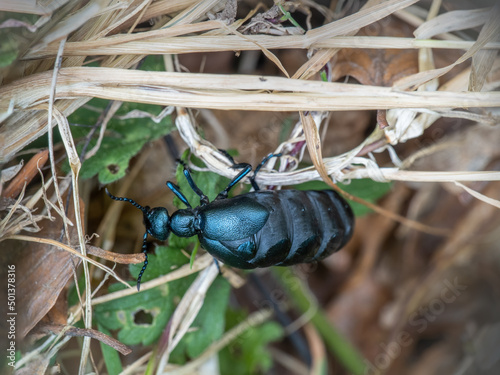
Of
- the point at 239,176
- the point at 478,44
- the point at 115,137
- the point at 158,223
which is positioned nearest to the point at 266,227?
the point at 239,176

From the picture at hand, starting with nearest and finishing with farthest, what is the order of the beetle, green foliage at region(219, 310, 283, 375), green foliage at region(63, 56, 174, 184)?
the beetle → green foliage at region(63, 56, 174, 184) → green foliage at region(219, 310, 283, 375)

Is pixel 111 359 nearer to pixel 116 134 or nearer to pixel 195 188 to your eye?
pixel 195 188

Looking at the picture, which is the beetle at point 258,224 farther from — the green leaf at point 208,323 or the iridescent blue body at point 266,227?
the green leaf at point 208,323

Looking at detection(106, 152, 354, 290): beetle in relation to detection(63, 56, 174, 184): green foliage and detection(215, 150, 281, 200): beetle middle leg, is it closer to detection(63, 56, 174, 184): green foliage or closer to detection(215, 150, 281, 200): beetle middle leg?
detection(215, 150, 281, 200): beetle middle leg

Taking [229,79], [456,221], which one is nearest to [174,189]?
[229,79]

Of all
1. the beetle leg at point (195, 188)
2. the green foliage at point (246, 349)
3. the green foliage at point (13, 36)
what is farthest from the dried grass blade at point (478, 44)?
the green foliage at point (246, 349)

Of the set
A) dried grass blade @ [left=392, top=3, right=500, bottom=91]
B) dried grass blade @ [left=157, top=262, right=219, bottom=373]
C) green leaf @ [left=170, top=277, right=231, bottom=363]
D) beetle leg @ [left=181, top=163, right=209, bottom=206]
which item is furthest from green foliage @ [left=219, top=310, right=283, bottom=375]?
dried grass blade @ [left=392, top=3, right=500, bottom=91]

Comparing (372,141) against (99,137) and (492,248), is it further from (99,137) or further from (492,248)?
(492,248)
